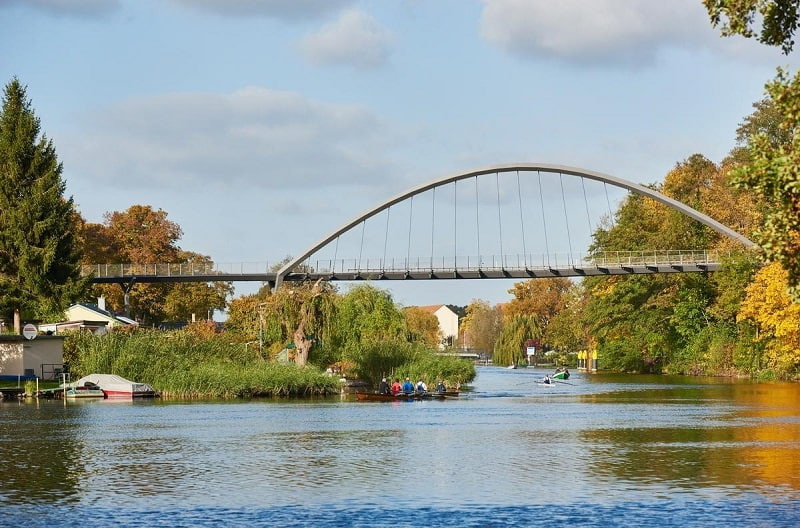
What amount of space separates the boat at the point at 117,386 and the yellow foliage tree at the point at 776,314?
3360 centimetres

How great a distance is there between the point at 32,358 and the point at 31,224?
526 inches

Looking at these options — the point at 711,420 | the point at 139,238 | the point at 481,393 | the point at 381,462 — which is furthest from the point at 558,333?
the point at 381,462

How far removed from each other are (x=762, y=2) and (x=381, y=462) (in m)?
15.2

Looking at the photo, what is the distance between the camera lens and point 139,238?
110062 mm

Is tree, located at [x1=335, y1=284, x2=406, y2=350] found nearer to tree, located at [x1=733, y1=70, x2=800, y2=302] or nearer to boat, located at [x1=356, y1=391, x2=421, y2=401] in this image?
boat, located at [x1=356, y1=391, x2=421, y2=401]

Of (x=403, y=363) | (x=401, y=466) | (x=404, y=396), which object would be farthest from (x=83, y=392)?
(x=401, y=466)

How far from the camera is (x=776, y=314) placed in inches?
2734

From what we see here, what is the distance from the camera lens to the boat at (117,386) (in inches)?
2357

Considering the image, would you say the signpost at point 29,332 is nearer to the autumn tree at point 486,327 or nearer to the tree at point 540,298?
the tree at point 540,298

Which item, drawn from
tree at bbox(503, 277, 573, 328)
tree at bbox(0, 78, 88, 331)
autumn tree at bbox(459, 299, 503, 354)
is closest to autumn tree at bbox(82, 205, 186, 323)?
tree at bbox(0, 78, 88, 331)

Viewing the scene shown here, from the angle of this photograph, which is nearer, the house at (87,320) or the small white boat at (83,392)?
the small white boat at (83,392)

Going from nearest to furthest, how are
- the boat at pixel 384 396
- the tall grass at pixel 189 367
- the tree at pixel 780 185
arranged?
the tree at pixel 780 185, the boat at pixel 384 396, the tall grass at pixel 189 367

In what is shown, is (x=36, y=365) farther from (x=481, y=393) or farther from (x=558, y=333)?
(x=558, y=333)

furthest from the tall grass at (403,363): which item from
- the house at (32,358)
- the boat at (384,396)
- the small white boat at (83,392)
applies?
the house at (32,358)
